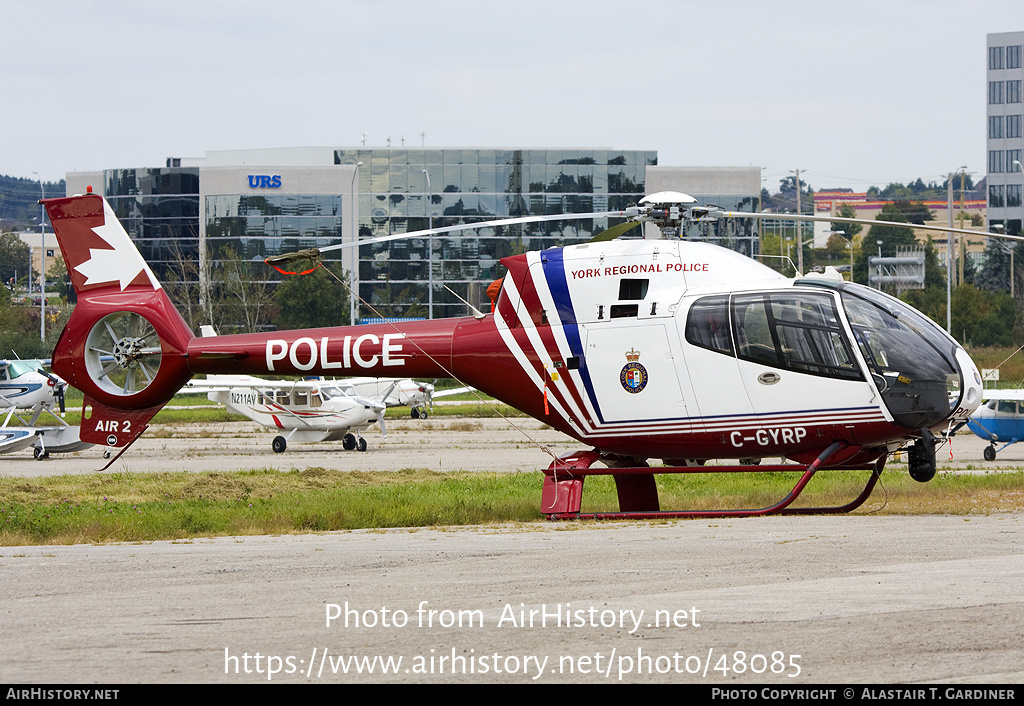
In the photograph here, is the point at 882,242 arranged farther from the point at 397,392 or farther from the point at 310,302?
the point at 397,392

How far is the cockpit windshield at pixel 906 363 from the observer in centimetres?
1312

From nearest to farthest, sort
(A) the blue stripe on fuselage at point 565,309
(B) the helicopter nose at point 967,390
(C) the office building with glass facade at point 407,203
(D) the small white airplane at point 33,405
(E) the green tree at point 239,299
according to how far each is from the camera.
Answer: (B) the helicopter nose at point 967,390, (A) the blue stripe on fuselage at point 565,309, (D) the small white airplane at point 33,405, (E) the green tree at point 239,299, (C) the office building with glass facade at point 407,203

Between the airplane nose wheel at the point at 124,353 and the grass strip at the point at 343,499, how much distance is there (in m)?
1.86

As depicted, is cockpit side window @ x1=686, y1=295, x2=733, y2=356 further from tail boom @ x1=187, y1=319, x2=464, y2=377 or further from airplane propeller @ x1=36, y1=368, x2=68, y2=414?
airplane propeller @ x1=36, y1=368, x2=68, y2=414

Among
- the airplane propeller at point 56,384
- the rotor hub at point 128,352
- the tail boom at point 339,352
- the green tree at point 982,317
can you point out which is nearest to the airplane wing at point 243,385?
the airplane propeller at point 56,384

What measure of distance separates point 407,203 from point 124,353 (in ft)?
198

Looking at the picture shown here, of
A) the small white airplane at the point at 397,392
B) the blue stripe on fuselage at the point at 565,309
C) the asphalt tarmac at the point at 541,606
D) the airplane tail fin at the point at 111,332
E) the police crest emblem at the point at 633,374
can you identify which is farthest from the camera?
the small white airplane at the point at 397,392

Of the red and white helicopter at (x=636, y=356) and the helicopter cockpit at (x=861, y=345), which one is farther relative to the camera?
the red and white helicopter at (x=636, y=356)

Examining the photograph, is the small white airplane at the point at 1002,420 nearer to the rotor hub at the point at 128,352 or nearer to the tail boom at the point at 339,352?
the tail boom at the point at 339,352

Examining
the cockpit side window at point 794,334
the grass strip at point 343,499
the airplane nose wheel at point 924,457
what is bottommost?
the grass strip at point 343,499

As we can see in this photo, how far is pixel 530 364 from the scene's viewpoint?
598 inches

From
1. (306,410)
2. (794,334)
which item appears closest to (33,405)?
(306,410)

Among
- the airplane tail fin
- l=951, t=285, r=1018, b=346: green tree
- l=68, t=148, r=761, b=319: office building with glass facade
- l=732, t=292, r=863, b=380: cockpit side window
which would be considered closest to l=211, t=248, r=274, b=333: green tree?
l=68, t=148, r=761, b=319: office building with glass facade

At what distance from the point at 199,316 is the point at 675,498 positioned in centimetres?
5338
